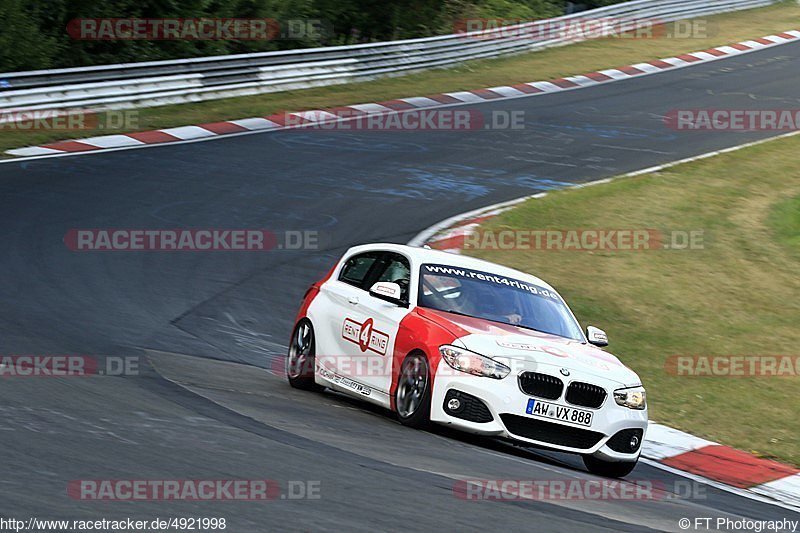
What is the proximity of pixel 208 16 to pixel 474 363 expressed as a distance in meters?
23.5

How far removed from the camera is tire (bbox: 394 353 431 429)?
846 centimetres

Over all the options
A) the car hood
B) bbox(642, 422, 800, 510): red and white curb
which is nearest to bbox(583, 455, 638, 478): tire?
the car hood

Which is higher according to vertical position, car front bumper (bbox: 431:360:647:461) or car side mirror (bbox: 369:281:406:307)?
car side mirror (bbox: 369:281:406:307)

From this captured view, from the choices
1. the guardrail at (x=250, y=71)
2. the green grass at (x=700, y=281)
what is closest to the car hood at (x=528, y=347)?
the green grass at (x=700, y=281)

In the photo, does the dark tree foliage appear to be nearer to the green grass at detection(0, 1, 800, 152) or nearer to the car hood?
the green grass at detection(0, 1, 800, 152)

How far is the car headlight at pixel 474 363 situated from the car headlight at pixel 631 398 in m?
0.90

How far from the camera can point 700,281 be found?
51.8 ft

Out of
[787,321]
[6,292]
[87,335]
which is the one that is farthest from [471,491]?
[787,321]

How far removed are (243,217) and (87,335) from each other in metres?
6.02

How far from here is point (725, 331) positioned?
13883mm

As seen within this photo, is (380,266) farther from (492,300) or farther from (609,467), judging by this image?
(609,467)

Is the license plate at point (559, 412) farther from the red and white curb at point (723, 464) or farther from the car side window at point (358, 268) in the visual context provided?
the car side window at point (358, 268)

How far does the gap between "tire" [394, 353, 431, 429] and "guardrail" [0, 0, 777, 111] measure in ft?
48.3

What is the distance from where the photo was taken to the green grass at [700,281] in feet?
37.1
